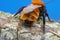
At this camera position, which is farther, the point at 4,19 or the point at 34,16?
the point at 4,19

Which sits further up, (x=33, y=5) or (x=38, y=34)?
(x=33, y=5)

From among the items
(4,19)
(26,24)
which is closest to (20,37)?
(26,24)

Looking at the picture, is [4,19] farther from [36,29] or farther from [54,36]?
[54,36]

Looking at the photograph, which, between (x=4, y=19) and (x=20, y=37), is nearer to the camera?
(x=20, y=37)

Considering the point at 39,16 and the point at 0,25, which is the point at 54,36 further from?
the point at 0,25

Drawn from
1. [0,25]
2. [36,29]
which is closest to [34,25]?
[36,29]

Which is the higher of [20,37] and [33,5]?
[33,5]
